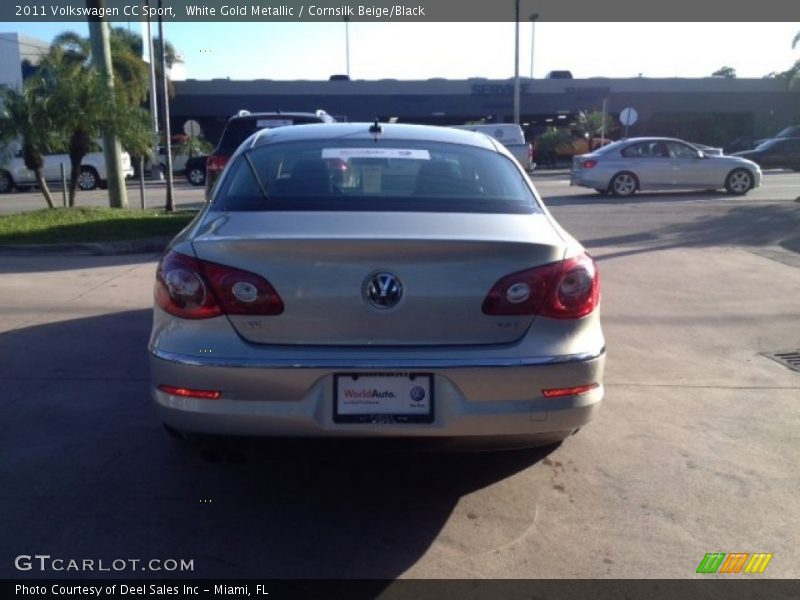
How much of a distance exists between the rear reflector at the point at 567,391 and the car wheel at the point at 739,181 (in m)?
18.5

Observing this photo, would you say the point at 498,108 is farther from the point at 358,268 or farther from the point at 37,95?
the point at 358,268

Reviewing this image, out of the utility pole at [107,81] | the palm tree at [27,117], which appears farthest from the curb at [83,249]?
A: the utility pole at [107,81]

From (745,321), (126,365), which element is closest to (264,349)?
(126,365)

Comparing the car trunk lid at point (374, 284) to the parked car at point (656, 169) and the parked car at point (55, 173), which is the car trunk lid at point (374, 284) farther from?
the parked car at point (55, 173)

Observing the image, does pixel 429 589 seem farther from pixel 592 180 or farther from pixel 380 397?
pixel 592 180

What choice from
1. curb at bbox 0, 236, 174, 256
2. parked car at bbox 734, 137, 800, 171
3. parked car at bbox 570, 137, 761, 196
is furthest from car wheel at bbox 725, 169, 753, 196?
parked car at bbox 734, 137, 800, 171

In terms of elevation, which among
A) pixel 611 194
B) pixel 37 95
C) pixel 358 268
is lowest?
pixel 611 194

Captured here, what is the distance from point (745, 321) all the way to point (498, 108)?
140ft

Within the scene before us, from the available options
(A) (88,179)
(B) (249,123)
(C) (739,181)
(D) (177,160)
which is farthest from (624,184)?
(D) (177,160)

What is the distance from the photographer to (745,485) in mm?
4316

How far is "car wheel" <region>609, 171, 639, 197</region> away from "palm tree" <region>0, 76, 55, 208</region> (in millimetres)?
12357

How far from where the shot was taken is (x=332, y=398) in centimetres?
350

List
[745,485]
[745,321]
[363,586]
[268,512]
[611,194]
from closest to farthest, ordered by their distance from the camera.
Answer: [363,586]
[268,512]
[745,485]
[745,321]
[611,194]

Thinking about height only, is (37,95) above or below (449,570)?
above
